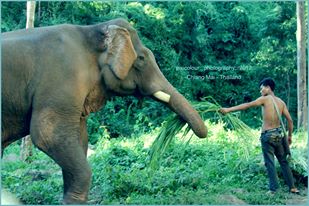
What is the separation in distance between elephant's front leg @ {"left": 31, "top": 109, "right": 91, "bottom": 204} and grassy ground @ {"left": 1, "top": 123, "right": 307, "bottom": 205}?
3.45 feet

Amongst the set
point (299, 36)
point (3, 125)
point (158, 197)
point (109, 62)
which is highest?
point (299, 36)

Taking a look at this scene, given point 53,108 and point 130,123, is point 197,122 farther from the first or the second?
point 130,123

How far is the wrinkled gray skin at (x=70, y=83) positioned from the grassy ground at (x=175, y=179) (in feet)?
3.12

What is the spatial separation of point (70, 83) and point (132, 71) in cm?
103

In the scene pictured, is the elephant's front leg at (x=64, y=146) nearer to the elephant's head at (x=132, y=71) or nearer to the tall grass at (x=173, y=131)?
the elephant's head at (x=132, y=71)

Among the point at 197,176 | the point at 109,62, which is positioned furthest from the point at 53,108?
the point at 197,176

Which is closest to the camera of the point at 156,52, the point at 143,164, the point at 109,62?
the point at 109,62

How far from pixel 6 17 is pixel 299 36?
8538mm

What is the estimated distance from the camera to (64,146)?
667 cm

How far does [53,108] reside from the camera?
263 inches

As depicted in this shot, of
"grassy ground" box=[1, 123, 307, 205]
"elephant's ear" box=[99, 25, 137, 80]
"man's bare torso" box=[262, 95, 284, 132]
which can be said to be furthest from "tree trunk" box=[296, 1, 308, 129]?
"elephant's ear" box=[99, 25, 137, 80]

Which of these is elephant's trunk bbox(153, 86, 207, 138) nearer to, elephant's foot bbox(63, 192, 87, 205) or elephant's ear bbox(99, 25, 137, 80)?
elephant's ear bbox(99, 25, 137, 80)

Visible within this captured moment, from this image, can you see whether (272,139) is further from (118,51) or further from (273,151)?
(118,51)

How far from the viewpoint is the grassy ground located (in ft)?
25.8
